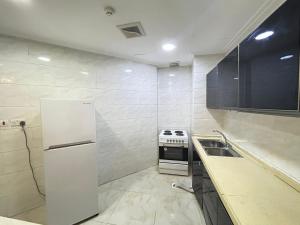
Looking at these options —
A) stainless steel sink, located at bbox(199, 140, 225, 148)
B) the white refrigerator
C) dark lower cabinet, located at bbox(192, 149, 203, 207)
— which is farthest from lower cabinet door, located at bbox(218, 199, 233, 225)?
the white refrigerator

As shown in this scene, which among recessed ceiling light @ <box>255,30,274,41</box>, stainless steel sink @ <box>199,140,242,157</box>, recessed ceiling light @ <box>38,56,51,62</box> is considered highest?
recessed ceiling light @ <box>38,56,51,62</box>

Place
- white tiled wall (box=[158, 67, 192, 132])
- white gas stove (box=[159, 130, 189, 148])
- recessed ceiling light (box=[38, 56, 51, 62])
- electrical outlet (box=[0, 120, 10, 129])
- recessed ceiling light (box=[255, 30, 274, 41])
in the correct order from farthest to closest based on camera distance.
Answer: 1. white tiled wall (box=[158, 67, 192, 132])
2. white gas stove (box=[159, 130, 189, 148])
3. recessed ceiling light (box=[38, 56, 51, 62])
4. electrical outlet (box=[0, 120, 10, 129])
5. recessed ceiling light (box=[255, 30, 274, 41])

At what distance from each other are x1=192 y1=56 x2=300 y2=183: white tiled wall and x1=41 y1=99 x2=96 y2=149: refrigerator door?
77.8 inches

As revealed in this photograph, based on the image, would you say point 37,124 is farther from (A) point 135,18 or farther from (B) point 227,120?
(B) point 227,120

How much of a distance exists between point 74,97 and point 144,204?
2.07 meters

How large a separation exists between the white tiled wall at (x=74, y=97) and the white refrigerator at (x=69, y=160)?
2.25ft

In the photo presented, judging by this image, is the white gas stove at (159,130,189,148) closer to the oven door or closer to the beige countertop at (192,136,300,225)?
the oven door

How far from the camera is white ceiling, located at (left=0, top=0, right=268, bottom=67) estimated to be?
1.45 meters

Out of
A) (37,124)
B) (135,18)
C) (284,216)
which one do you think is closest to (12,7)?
(135,18)

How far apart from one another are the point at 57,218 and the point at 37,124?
1304 mm

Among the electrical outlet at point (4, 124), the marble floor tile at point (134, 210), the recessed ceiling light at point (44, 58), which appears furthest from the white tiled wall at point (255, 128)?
the electrical outlet at point (4, 124)

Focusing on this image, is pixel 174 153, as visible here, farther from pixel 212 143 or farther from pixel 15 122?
pixel 15 122

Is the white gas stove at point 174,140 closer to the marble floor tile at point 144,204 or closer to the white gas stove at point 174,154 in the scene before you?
the white gas stove at point 174,154

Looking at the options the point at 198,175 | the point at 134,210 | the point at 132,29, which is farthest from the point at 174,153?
the point at 132,29
